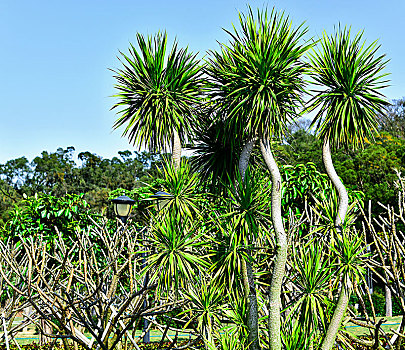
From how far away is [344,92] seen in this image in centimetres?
650

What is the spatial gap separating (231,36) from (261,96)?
3.75 feet

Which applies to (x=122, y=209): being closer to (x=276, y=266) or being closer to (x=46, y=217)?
(x=276, y=266)

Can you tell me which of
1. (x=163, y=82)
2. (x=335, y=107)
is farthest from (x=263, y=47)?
(x=163, y=82)

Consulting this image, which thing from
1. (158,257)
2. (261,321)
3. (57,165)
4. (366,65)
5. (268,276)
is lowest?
(261,321)

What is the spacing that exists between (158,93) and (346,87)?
10.3 feet

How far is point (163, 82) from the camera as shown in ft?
26.3

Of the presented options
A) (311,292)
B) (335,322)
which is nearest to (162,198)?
(311,292)

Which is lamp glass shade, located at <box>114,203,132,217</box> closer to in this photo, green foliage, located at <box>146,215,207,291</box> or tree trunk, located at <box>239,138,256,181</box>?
green foliage, located at <box>146,215,207,291</box>

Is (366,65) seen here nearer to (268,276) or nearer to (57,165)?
(268,276)

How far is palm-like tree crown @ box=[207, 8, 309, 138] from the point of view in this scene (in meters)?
6.20

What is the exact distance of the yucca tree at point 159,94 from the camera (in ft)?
25.7

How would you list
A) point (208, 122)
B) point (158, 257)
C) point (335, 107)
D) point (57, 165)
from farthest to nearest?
point (57, 165) < point (208, 122) < point (335, 107) < point (158, 257)

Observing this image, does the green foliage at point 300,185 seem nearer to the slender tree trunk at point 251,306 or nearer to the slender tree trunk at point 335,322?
the slender tree trunk at point 251,306

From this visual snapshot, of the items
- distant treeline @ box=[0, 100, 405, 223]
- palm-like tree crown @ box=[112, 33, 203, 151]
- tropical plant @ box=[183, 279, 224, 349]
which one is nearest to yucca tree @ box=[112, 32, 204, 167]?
palm-like tree crown @ box=[112, 33, 203, 151]
